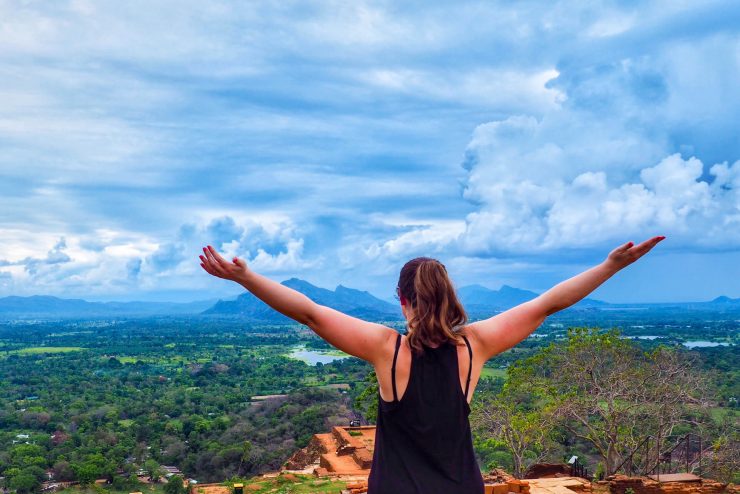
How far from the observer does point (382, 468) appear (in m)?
1.97

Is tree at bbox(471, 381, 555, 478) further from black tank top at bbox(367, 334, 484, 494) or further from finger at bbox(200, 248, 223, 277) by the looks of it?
finger at bbox(200, 248, 223, 277)

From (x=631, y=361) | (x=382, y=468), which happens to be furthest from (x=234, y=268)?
(x=631, y=361)

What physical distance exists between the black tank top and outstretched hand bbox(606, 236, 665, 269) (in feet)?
2.08

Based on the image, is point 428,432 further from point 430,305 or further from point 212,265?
point 212,265

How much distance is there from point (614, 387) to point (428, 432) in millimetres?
13462

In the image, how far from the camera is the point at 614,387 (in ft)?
46.1

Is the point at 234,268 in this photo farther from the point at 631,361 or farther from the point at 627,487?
the point at 631,361

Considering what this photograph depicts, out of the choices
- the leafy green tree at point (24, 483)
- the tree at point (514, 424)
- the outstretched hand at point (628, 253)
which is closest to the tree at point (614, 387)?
the tree at point (514, 424)

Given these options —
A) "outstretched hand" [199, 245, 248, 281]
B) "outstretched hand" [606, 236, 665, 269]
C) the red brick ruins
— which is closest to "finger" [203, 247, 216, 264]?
"outstretched hand" [199, 245, 248, 281]

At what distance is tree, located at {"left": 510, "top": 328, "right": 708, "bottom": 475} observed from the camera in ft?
44.7

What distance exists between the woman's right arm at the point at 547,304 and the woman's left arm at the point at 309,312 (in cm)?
35

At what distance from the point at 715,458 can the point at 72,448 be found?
1102 inches

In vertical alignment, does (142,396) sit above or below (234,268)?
below

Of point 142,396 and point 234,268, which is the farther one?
point 142,396
